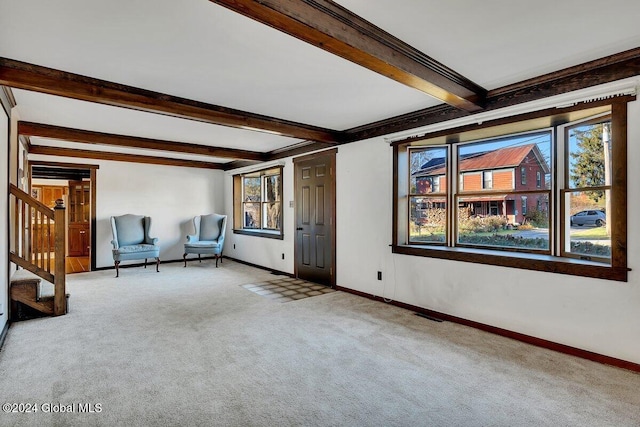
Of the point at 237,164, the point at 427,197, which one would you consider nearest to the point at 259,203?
the point at 237,164

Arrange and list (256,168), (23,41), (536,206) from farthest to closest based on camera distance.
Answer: (256,168)
(536,206)
(23,41)

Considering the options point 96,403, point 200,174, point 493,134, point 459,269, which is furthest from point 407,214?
point 200,174

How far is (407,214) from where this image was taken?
13.8 feet

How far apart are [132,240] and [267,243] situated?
2.60 meters

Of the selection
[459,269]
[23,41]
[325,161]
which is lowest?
[459,269]

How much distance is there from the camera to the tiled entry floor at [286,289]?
4.52 m

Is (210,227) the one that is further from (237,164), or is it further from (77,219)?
(77,219)

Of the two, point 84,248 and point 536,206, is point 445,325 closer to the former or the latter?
point 536,206

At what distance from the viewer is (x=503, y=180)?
3469 mm

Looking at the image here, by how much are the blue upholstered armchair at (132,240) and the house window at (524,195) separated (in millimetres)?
4539

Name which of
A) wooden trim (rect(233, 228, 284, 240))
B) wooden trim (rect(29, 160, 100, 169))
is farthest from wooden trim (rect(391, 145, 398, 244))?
wooden trim (rect(29, 160, 100, 169))

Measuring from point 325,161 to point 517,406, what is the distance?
3.83m

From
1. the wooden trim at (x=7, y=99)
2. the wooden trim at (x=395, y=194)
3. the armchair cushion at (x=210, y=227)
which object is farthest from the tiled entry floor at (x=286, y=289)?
the wooden trim at (x=7, y=99)

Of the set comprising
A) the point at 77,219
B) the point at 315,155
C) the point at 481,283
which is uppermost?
Answer: the point at 315,155
